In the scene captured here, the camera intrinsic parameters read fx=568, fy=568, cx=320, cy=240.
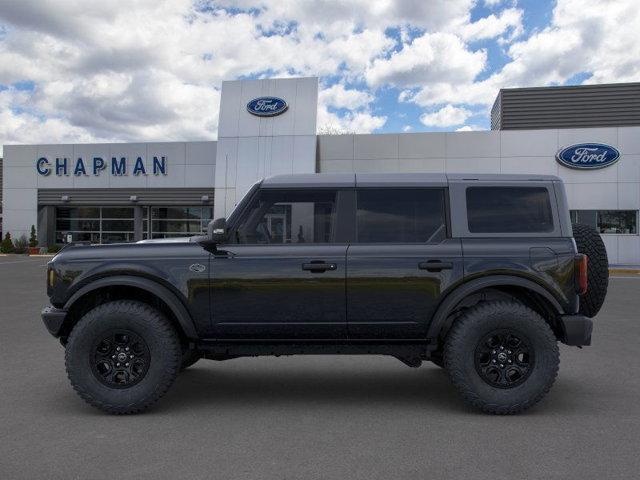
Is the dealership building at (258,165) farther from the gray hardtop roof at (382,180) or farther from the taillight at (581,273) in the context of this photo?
the taillight at (581,273)

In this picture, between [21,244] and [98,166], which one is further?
[21,244]

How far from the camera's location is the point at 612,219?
82.8 ft

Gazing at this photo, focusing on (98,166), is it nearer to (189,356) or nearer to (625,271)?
(625,271)

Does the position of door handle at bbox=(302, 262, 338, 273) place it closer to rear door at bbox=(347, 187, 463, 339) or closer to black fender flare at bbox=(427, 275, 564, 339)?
rear door at bbox=(347, 187, 463, 339)

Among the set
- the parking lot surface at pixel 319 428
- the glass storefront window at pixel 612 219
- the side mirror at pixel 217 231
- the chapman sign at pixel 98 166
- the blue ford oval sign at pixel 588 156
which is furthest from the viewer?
the chapman sign at pixel 98 166

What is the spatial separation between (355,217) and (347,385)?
1805 millimetres

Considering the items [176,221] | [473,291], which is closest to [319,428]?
[473,291]

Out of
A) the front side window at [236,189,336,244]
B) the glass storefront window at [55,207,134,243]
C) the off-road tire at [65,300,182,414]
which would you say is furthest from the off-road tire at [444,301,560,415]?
the glass storefront window at [55,207,134,243]

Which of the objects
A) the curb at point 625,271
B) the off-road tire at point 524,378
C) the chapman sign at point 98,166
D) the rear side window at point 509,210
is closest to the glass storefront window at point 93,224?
the chapman sign at point 98,166

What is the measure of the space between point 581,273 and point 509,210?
0.76 meters

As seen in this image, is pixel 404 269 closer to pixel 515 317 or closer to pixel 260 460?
pixel 515 317

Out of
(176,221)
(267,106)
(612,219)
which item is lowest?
(612,219)

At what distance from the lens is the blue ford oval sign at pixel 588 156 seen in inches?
976

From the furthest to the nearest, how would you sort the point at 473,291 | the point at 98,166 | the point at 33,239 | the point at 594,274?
the point at 33,239
the point at 98,166
the point at 594,274
the point at 473,291
